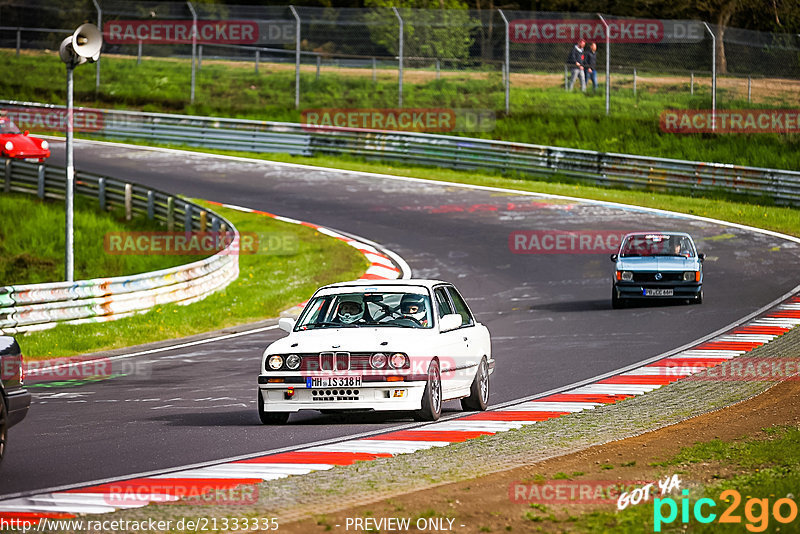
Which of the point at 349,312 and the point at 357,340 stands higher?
the point at 349,312

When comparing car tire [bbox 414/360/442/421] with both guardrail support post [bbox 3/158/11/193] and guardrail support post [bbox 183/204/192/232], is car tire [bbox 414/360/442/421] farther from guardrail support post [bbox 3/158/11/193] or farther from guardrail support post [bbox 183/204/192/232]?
guardrail support post [bbox 3/158/11/193]

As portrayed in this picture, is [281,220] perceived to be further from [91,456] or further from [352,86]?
[91,456]

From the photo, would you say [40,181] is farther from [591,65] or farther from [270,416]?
[270,416]

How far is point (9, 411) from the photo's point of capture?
9133mm

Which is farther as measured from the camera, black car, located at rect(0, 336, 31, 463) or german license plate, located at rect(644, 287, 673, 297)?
german license plate, located at rect(644, 287, 673, 297)

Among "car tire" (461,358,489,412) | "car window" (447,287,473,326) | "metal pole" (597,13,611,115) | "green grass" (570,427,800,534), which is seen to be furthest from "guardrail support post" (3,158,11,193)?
"green grass" (570,427,800,534)

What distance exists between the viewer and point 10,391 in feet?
30.2

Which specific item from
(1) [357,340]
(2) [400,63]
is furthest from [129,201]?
(1) [357,340]

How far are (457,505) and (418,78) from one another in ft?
112

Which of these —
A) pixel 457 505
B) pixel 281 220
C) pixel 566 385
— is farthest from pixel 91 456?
pixel 281 220

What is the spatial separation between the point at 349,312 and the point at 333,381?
1222mm

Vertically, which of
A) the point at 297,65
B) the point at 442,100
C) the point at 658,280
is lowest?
the point at 658,280

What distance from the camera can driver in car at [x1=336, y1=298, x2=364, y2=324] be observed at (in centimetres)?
1200

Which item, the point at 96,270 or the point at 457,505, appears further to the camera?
the point at 96,270
